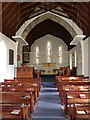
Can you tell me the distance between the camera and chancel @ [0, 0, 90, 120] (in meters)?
4.21

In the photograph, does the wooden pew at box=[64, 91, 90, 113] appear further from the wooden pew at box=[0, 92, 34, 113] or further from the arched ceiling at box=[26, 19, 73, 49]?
the arched ceiling at box=[26, 19, 73, 49]

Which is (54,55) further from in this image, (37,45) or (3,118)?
(3,118)

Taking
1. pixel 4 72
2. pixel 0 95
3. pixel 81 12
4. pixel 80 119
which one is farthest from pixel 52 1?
pixel 80 119

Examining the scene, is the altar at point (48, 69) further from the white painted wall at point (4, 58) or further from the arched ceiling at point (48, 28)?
the white painted wall at point (4, 58)

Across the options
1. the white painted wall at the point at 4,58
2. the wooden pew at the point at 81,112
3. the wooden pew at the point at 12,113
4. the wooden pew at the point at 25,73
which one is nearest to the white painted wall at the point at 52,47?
the wooden pew at the point at 25,73

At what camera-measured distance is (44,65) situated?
1892 cm

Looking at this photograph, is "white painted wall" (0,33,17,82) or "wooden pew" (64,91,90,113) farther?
"white painted wall" (0,33,17,82)

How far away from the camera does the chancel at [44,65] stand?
421cm

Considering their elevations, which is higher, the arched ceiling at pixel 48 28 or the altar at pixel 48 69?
the arched ceiling at pixel 48 28

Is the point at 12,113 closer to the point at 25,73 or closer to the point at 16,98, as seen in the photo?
the point at 16,98

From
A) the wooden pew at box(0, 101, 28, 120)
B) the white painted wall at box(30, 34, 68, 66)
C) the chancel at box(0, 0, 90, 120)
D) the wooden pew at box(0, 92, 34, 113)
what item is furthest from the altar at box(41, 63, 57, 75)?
the wooden pew at box(0, 101, 28, 120)

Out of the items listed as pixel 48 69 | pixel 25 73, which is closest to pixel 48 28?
pixel 48 69

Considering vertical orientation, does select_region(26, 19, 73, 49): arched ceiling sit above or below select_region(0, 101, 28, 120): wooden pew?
above

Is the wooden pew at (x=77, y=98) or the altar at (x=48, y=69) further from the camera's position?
the altar at (x=48, y=69)
